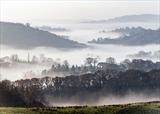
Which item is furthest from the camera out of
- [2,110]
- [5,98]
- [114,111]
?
[5,98]

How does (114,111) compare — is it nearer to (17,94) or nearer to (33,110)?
(33,110)

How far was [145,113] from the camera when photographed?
2908 inches

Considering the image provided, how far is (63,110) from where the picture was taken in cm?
7756

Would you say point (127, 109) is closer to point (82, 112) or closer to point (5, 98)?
point (82, 112)

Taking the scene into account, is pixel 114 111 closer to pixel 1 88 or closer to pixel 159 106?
pixel 159 106

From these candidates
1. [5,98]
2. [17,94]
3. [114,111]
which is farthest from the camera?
[17,94]

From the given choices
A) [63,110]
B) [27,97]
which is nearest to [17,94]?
[27,97]

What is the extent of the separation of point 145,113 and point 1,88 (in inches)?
5066

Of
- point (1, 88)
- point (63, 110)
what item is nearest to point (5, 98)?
point (1, 88)

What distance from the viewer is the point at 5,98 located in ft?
609

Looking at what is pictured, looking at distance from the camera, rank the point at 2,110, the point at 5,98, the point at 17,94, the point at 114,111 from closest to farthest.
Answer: the point at 2,110, the point at 114,111, the point at 5,98, the point at 17,94

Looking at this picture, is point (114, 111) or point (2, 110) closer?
point (2, 110)

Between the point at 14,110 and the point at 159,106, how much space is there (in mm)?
24343

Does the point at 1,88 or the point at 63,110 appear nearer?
the point at 63,110
